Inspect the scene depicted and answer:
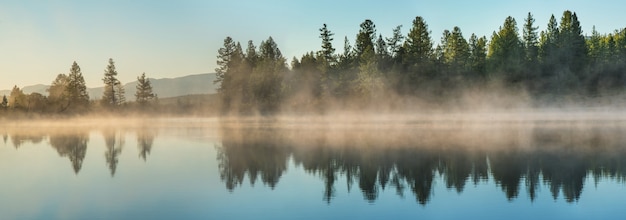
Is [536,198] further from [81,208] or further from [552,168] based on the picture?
[81,208]

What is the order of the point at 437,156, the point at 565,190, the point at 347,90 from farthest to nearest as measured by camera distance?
the point at 347,90 → the point at 437,156 → the point at 565,190

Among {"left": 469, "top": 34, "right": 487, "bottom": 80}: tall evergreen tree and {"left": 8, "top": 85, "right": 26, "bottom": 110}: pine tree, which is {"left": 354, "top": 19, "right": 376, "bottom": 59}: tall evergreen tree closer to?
{"left": 469, "top": 34, "right": 487, "bottom": 80}: tall evergreen tree

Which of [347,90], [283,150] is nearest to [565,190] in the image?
[283,150]

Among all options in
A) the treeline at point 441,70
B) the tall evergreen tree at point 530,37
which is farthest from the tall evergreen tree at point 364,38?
the tall evergreen tree at point 530,37

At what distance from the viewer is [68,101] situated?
120875 millimetres

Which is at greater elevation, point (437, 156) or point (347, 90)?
point (347, 90)

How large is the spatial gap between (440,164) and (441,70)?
6818 cm

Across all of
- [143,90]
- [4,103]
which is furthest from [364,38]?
[4,103]

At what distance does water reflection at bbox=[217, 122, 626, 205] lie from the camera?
2078cm

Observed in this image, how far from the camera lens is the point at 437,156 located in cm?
2992

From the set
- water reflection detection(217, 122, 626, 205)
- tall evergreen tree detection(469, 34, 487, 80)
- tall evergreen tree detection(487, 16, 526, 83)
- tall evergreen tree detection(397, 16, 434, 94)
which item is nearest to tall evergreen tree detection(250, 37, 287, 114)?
tall evergreen tree detection(397, 16, 434, 94)

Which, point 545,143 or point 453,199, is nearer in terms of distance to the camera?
point 453,199

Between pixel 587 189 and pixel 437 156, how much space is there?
11.0 metres

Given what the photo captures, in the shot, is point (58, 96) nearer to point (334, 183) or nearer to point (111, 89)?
point (111, 89)
